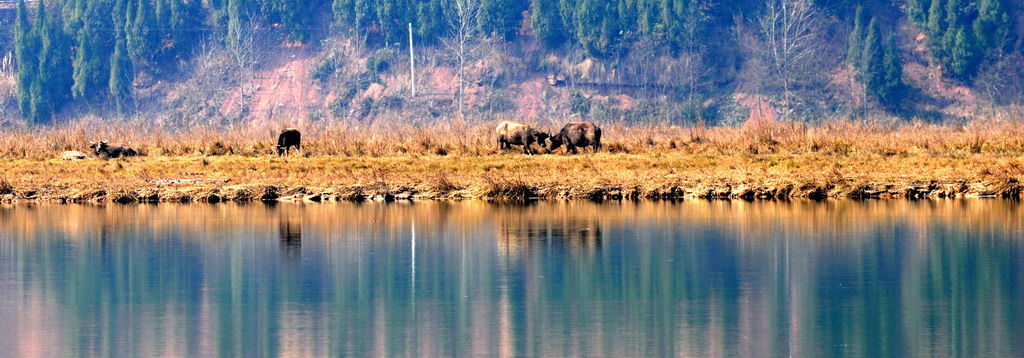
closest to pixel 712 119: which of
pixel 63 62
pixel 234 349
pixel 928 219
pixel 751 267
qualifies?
pixel 63 62

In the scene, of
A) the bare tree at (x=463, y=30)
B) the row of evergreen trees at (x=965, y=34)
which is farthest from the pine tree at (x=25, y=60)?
the row of evergreen trees at (x=965, y=34)

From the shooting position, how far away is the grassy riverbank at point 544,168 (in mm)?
29389

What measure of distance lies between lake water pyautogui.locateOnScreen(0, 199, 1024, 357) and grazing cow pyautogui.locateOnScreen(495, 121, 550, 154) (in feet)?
40.7

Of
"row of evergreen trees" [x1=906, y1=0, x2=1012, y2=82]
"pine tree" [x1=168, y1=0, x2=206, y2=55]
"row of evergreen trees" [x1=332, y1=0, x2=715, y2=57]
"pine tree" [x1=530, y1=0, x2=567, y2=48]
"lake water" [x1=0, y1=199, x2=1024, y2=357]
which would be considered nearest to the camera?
"lake water" [x1=0, y1=199, x2=1024, y2=357]

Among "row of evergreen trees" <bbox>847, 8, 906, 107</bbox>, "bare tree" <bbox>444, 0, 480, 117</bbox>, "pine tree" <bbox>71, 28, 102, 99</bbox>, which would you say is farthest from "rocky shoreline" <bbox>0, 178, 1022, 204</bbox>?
"pine tree" <bbox>71, 28, 102, 99</bbox>

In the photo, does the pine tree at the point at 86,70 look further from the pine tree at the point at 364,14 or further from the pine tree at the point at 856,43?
the pine tree at the point at 856,43

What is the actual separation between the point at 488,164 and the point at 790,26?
5325cm

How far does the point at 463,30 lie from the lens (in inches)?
3551

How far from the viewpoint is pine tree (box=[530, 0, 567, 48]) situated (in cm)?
8775

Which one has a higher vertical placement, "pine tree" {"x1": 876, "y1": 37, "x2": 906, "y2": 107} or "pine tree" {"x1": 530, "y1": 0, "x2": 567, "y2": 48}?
"pine tree" {"x1": 530, "y1": 0, "x2": 567, "y2": 48}

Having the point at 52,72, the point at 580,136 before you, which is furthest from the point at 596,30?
the point at 580,136

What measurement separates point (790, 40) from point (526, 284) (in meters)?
70.9

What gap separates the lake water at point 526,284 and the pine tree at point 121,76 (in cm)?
6674

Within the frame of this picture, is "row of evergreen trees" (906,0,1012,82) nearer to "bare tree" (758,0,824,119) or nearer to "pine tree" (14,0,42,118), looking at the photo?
"bare tree" (758,0,824,119)
